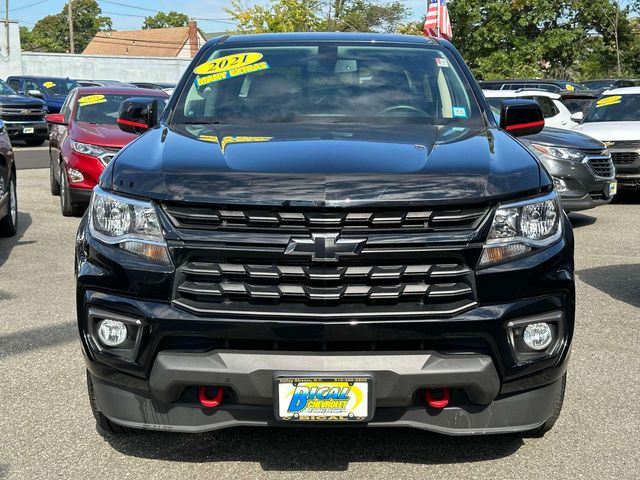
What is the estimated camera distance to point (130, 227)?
3.47 m

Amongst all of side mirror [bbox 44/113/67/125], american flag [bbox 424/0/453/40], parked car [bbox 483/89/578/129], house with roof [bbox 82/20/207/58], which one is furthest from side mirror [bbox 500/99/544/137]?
house with roof [bbox 82/20/207/58]

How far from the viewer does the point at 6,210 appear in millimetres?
9070

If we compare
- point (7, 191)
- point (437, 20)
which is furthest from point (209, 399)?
point (437, 20)

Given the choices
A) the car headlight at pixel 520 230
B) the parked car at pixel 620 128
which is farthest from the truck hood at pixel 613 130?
the car headlight at pixel 520 230

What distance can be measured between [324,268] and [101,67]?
49483 mm

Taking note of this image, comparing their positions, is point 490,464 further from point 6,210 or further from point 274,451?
point 6,210

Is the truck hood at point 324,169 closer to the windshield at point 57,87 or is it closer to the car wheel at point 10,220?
the car wheel at point 10,220

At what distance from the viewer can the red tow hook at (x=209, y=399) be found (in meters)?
3.39

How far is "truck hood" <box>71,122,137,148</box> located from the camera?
36.0 ft

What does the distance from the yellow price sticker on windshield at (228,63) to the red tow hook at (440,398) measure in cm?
238

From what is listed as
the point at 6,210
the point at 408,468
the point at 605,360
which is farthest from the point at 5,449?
the point at 6,210

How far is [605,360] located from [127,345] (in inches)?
125

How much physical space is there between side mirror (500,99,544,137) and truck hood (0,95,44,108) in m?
21.6

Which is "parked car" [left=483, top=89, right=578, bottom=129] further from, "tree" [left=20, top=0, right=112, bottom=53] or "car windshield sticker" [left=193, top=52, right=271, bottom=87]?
"tree" [left=20, top=0, right=112, bottom=53]
